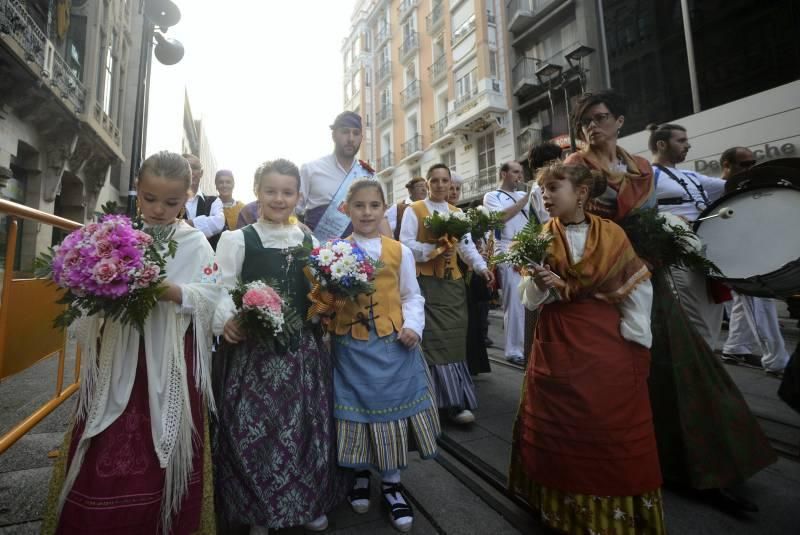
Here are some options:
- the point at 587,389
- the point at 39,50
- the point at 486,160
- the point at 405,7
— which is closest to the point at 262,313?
the point at 587,389

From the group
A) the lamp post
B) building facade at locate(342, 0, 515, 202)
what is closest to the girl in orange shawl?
the lamp post

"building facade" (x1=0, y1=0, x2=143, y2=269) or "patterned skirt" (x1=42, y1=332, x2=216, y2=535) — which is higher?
"building facade" (x1=0, y1=0, x2=143, y2=269)

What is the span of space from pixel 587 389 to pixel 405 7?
29919 millimetres

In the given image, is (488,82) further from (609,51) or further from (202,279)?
(202,279)

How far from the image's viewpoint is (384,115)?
28844 millimetres

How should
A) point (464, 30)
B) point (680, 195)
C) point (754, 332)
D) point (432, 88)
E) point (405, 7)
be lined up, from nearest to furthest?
point (680, 195) < point (754, 332) < point (464, 30) < point (432, 88) < point (405, 7)

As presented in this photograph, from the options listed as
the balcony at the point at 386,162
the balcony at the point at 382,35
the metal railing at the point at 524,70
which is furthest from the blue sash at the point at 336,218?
the balcony at the point at 382,35

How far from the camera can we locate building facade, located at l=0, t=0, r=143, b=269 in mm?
9227

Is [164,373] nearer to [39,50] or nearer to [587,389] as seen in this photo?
[587,389]

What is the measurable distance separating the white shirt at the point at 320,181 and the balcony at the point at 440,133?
64.3 feet

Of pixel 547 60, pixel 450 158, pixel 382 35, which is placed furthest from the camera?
pixel 382 35

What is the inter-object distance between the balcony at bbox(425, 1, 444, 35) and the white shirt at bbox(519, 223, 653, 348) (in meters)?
24.3

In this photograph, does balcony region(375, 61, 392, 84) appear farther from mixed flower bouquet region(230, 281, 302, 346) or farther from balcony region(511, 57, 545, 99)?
mixed flower bouquet region(230, 281, 302, 346)

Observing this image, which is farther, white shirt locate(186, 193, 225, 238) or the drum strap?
white shirt locate(186, 193, 225, 238)
